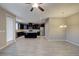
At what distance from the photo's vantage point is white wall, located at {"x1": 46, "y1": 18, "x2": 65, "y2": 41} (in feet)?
38.8

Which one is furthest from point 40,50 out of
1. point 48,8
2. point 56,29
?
point 56,29

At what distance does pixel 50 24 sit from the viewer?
11.8 m

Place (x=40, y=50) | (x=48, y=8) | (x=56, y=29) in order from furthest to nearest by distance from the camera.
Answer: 1. (x=56, y=29)
2. (x=48, y=8)
3. (x=40, y=50)

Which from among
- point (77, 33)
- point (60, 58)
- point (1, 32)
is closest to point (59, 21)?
point (77, 33)

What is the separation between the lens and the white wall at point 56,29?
11.8m

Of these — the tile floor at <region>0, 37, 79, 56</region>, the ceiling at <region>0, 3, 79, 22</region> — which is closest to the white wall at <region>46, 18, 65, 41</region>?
the ceiling at <region>0, 3, 79, 22</region>

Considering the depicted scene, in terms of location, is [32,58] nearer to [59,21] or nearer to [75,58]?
[75,58]

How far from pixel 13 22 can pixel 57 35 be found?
13.6 feet

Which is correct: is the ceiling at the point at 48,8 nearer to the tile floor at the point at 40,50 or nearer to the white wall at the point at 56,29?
the tile floor at the point at 40,50

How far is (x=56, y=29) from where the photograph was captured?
11.9 m

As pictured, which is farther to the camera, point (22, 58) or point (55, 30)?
point (55, 30)

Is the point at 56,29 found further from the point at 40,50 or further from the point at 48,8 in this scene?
the point at 40,50

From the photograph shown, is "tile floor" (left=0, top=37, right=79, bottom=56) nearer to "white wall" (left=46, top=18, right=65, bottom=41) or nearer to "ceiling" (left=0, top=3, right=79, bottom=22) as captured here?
"ceiling" (left=0, top=3, right=79, bottom=22)

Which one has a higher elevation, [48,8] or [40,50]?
[48,8]
